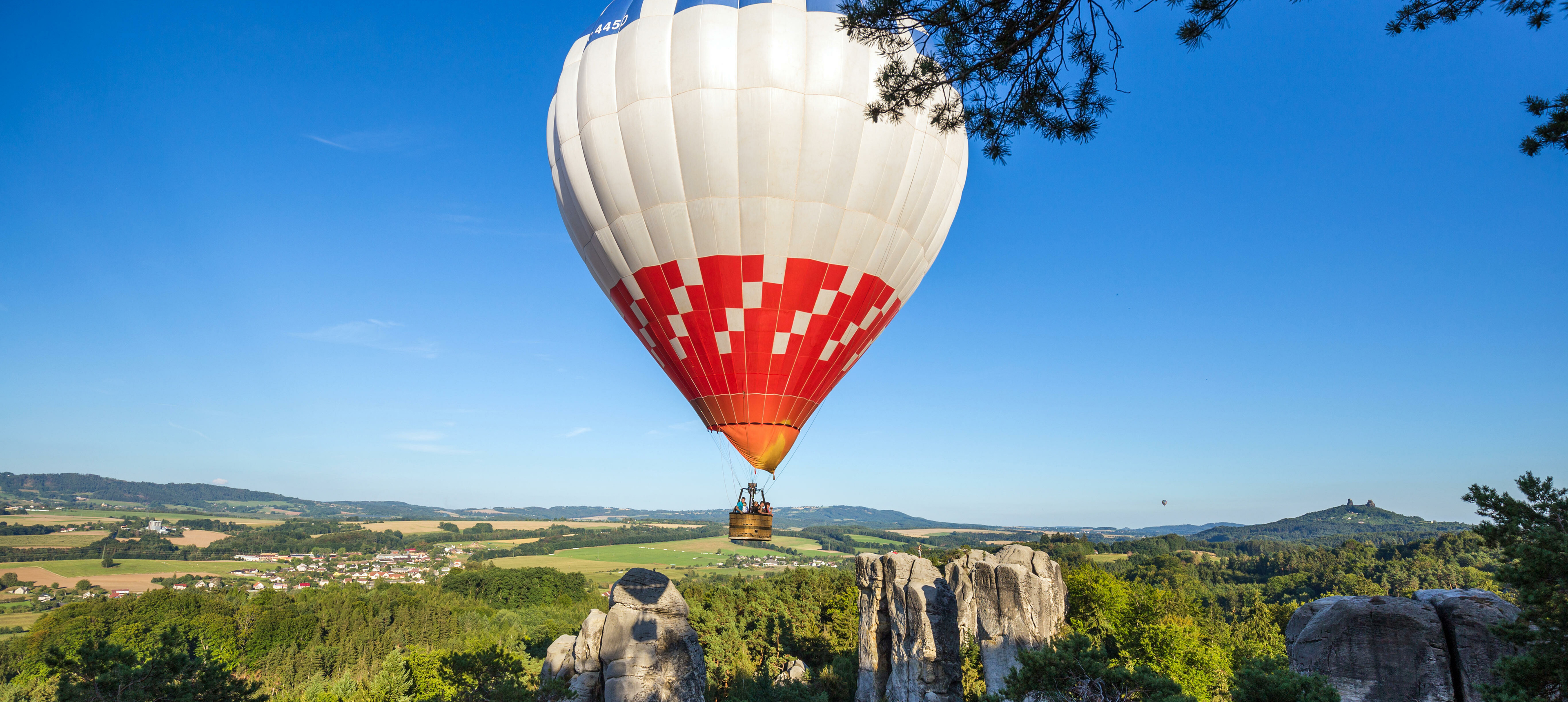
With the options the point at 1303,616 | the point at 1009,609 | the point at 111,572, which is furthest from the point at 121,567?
the point at 1303,616

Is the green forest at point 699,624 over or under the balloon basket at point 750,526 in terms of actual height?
under

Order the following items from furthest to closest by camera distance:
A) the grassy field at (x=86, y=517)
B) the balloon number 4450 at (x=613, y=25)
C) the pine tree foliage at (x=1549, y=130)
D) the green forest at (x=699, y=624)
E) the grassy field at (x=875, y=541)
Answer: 1. the grassy field at (x=875, y=541)
2. the grassy field at (x=86, y=517)
3. the green forest at (x=699, y=624)
4. the balloon number 4450 at (x=613, y=25)
5. the pine tree foliage at (x=1549, y=130)

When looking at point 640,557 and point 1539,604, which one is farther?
point 640,557

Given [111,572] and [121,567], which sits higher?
[111,572]

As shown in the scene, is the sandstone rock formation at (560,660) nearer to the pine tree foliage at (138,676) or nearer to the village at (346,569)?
the pine tree foliage at (138,676)

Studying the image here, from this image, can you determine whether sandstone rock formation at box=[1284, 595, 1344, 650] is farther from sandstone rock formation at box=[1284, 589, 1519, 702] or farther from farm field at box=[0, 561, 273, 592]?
farm field at box=[0, 561, 273, 592]

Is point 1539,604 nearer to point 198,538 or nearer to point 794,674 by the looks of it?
point 794,674

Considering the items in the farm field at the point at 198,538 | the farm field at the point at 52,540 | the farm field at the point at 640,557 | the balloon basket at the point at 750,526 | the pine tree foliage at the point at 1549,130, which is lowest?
the farm field at the point at 640,557

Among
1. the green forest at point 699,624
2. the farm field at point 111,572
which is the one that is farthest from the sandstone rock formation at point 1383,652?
the farm field at point 111,572
